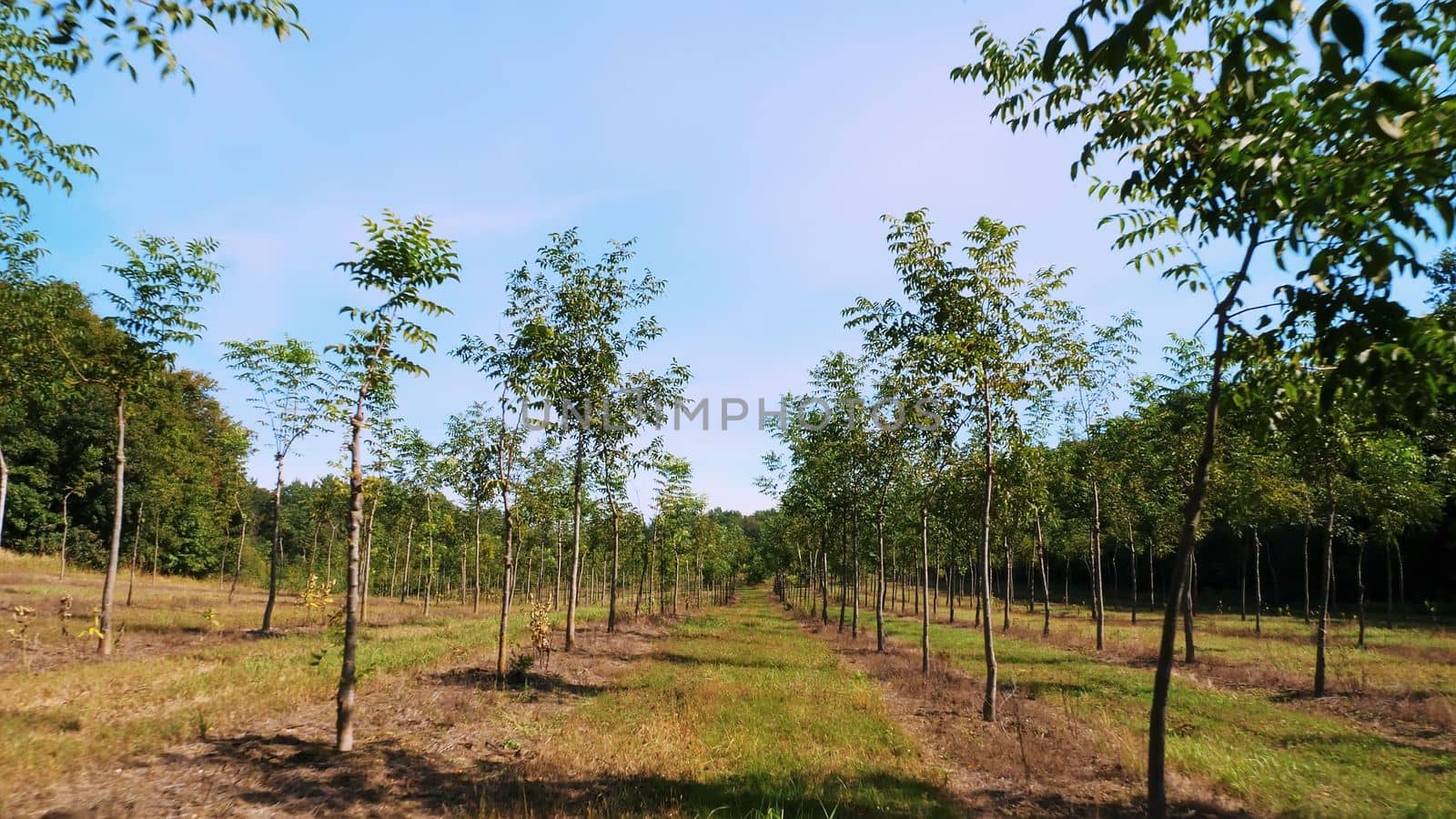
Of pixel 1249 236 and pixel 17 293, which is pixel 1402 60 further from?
pixel 17 293

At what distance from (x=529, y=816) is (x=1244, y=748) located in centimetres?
1228

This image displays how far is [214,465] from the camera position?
47969 millimetres

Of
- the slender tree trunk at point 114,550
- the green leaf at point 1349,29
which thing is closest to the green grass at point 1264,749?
the green leaf at point 1349,29

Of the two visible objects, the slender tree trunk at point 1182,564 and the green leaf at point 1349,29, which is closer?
the green leaf at point 1349,29

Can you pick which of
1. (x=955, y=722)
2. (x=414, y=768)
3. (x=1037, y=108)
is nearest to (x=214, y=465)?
(x=414, y=768)

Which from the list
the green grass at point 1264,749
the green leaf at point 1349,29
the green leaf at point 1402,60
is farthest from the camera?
the green grass at point 1264,749

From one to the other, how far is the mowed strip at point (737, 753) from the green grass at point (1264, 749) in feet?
11.9

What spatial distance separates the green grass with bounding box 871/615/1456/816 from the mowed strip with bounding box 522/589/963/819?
364 cm

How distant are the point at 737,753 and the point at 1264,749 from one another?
9.55m

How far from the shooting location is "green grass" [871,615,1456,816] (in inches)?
348

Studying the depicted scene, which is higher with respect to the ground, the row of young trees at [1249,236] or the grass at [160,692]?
the row of young trees at [1249,236]

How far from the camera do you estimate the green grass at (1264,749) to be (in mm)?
8828

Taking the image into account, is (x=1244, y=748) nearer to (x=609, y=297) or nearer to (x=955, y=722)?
(x=955, y=722)

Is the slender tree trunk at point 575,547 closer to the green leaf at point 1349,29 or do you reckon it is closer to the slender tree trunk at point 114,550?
the slender tree trunk at point 114,550
